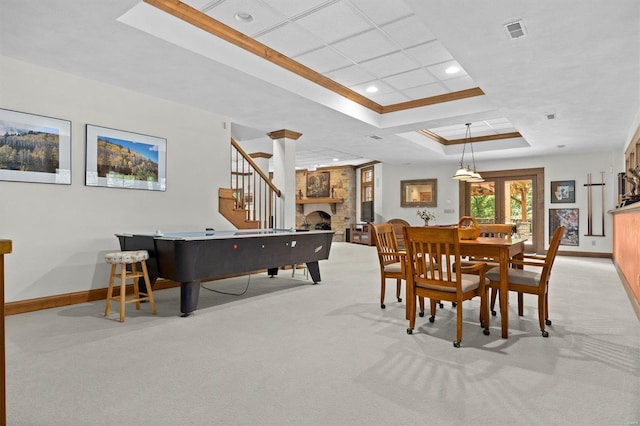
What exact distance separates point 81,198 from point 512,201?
10165 millimetres

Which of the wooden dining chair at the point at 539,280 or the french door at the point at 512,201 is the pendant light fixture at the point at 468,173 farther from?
the wooden dining chair at the point at 539,280

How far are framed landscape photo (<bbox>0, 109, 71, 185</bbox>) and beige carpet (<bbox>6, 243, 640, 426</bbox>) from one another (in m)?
1.45

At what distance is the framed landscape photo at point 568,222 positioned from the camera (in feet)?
31.5

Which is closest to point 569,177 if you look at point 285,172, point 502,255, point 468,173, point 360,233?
point 468,173

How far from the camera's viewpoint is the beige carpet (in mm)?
1988

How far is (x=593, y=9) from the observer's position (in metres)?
2.96

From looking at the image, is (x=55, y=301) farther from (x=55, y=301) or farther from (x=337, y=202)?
(x=337, y=202)

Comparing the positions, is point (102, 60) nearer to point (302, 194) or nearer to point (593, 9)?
point (593, 9)

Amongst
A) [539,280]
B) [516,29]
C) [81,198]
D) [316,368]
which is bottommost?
[316,368]

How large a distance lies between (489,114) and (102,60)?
5241 mm

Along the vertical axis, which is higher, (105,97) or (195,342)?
(105,97)

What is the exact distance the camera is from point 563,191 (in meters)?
9.75

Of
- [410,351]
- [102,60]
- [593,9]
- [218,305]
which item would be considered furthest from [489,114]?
[102,60]

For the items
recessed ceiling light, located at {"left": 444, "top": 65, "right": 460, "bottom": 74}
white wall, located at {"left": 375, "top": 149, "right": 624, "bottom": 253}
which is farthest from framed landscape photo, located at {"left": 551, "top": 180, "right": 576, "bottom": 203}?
recessed ceiling light, located at {"left": 444, "top": 65, "right": 460, "bottom": 74}
